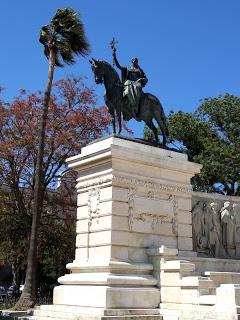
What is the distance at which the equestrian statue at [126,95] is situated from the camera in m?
16.2

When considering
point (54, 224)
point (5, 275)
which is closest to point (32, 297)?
point (54, 224)

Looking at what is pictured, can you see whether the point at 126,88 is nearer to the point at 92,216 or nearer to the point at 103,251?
the point at 92,216

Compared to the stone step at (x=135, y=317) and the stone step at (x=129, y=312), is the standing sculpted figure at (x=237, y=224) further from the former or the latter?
the stone step at (x=135, y=317)

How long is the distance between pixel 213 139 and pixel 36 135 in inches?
523

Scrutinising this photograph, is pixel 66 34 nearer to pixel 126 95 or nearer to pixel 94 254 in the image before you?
pixel 126 95

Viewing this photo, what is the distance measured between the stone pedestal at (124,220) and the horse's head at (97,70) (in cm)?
209

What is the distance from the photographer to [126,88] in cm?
1652

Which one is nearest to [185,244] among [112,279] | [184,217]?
[184,217]

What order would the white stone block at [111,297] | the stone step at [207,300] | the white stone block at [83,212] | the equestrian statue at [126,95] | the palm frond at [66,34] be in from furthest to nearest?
the palm frond at [66,34]
the equestrian statue at [126,95]
the white stone block at [83,212]
the white stone block at [111,297]
the stone step at [207,300]

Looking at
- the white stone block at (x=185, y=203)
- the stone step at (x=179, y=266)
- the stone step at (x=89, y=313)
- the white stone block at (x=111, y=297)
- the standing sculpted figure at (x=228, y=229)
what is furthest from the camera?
the standing sculpted figure at (x=228, y=229)

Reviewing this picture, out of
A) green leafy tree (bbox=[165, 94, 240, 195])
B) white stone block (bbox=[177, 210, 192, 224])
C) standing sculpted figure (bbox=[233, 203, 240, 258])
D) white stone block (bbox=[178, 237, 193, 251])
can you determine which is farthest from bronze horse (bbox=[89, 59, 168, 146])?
green leafy tree (bbox=[165, 94, 240, 195])

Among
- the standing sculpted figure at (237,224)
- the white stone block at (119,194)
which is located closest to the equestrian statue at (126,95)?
the white stone block at (119,194)

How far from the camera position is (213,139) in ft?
115

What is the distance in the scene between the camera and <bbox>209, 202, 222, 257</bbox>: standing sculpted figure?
17234 mm
